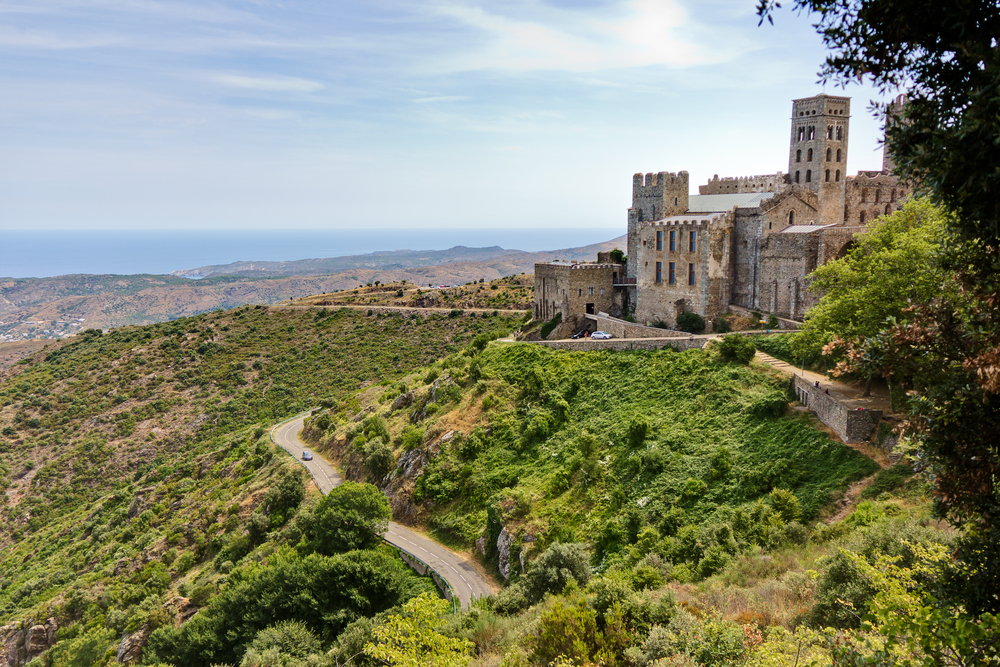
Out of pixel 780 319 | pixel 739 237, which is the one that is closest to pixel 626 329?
pixel 739 237

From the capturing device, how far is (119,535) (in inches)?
2215

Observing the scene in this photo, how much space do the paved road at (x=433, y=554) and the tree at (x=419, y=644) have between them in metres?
7.80

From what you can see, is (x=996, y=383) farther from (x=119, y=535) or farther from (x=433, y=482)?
(x=119, y=535)

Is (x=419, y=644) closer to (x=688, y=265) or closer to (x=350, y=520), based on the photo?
(x=350, y=520)

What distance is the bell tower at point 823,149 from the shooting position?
174ft

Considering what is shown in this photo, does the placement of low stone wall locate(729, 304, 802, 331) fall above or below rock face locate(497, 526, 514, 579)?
above

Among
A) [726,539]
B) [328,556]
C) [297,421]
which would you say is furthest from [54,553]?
[726,539]

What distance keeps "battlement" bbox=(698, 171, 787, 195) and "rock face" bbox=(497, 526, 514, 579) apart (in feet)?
124

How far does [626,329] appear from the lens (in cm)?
4966

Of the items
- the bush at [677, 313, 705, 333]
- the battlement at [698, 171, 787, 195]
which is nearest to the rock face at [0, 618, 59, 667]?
the bush at [677, 313, 705, 333]

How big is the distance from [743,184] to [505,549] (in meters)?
41.8

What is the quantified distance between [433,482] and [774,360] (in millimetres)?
22972

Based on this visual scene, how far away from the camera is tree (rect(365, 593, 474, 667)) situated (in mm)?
19688

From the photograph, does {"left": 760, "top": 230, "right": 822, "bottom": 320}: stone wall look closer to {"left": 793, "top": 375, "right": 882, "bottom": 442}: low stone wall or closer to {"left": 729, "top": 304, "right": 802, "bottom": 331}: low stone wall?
{"left": 729, "top": 304, "right": 802, "bottom": 331}: low stone wall
